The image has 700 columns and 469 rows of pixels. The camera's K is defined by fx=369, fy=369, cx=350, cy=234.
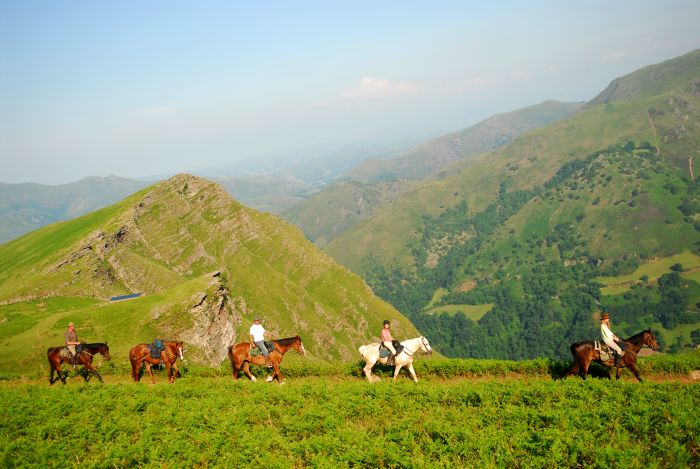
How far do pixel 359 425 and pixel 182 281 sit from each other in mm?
90458

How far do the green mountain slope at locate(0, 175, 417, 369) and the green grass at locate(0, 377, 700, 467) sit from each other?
37655mm

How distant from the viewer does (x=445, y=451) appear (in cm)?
1587

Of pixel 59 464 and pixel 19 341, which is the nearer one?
pixel 59 464

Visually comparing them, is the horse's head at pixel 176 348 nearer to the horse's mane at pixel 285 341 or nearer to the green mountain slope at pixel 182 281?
the horse's mane at pixel 285 341

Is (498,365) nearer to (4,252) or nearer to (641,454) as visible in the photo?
(641,454)

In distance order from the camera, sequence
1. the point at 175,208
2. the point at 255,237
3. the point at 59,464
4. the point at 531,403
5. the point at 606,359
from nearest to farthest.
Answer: the point at 59,464, the point at 531,403, the point at 606,359, the point at 175,208, the point at 255,237

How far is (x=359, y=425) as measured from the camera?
1922cm

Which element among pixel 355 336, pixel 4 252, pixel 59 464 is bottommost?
pixel 355 336

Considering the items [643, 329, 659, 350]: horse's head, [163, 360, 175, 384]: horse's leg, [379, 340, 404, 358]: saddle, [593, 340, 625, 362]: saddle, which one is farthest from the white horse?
[163, 360, 175, 384]: horse's leg

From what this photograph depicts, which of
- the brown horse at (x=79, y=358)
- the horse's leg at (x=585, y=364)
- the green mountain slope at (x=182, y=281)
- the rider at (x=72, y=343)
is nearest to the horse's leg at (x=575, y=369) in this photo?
the horse's leg at (x=585, y=364)

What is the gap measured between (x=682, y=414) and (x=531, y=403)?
6.36 metres

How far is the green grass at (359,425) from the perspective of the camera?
15.3 m

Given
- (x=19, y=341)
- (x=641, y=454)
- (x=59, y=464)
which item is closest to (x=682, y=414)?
(x=641, y=454)

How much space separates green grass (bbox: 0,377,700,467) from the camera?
15.3 meters
